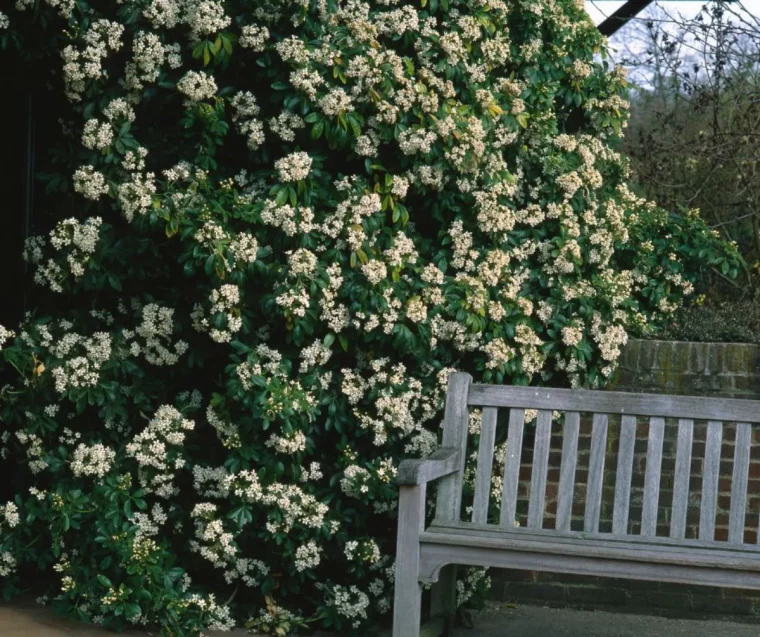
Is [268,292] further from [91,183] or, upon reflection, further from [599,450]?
[599,450]

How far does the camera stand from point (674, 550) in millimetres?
4320

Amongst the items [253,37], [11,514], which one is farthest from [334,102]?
[11,514]

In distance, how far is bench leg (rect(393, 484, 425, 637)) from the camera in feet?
14.3

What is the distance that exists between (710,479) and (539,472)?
67 cm

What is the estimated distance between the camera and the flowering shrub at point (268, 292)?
15.7 ft

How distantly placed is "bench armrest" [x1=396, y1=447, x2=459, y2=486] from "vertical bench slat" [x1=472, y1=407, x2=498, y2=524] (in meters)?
0.10

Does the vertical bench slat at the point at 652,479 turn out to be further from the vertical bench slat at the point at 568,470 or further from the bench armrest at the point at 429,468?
the bench armrest at the point at 429,468

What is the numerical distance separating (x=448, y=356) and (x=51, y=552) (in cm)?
195

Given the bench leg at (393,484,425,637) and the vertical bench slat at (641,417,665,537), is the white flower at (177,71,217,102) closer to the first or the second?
the bench leg at (393,484,425,637)

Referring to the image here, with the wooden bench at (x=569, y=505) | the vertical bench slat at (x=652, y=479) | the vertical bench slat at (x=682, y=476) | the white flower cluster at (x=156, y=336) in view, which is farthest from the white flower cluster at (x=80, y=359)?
the vertical bench slat at (x=682, y=476)

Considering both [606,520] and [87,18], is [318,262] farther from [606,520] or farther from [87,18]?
[606,520]

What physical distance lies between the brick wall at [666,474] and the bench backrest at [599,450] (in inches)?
30.9

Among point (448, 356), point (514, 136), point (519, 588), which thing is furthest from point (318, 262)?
point (519, 588)

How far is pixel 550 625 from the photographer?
532 centimetres
